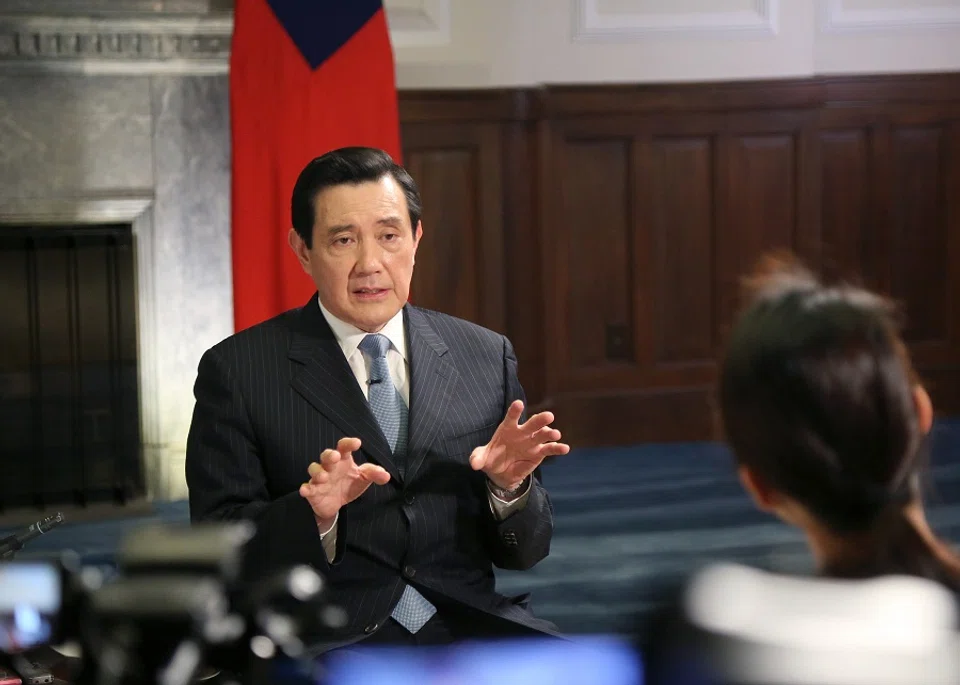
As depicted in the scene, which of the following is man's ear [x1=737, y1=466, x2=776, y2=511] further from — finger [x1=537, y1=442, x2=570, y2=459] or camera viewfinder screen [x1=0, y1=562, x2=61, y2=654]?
finger [x1=537, y1=442, x2=570, y2=459]

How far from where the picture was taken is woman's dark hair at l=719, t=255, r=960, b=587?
3.04ft

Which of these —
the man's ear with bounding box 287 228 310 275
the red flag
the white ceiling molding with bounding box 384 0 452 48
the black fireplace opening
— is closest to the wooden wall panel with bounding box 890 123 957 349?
the white ceiling molding with bounding box 384 0 452 48

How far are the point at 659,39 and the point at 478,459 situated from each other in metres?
3.41

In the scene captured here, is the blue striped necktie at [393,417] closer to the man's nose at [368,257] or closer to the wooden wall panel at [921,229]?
the man's nose at [368,257]

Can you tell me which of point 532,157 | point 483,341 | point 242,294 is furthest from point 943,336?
point 483,341

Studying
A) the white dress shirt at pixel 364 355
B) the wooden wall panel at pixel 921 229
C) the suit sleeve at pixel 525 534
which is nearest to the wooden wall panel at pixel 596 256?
the wooden wall panel at pixel 921 229

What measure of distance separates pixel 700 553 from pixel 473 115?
6.23 ft

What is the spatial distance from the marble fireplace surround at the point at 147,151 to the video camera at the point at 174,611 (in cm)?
368

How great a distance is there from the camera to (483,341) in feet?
6.60

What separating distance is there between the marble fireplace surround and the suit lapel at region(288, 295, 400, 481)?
2540 mm

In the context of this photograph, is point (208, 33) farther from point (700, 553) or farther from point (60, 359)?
point (700, 553)

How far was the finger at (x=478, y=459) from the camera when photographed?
170 cm

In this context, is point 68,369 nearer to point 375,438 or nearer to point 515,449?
→ point 375,438

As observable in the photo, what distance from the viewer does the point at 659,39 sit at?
4.80 meters
